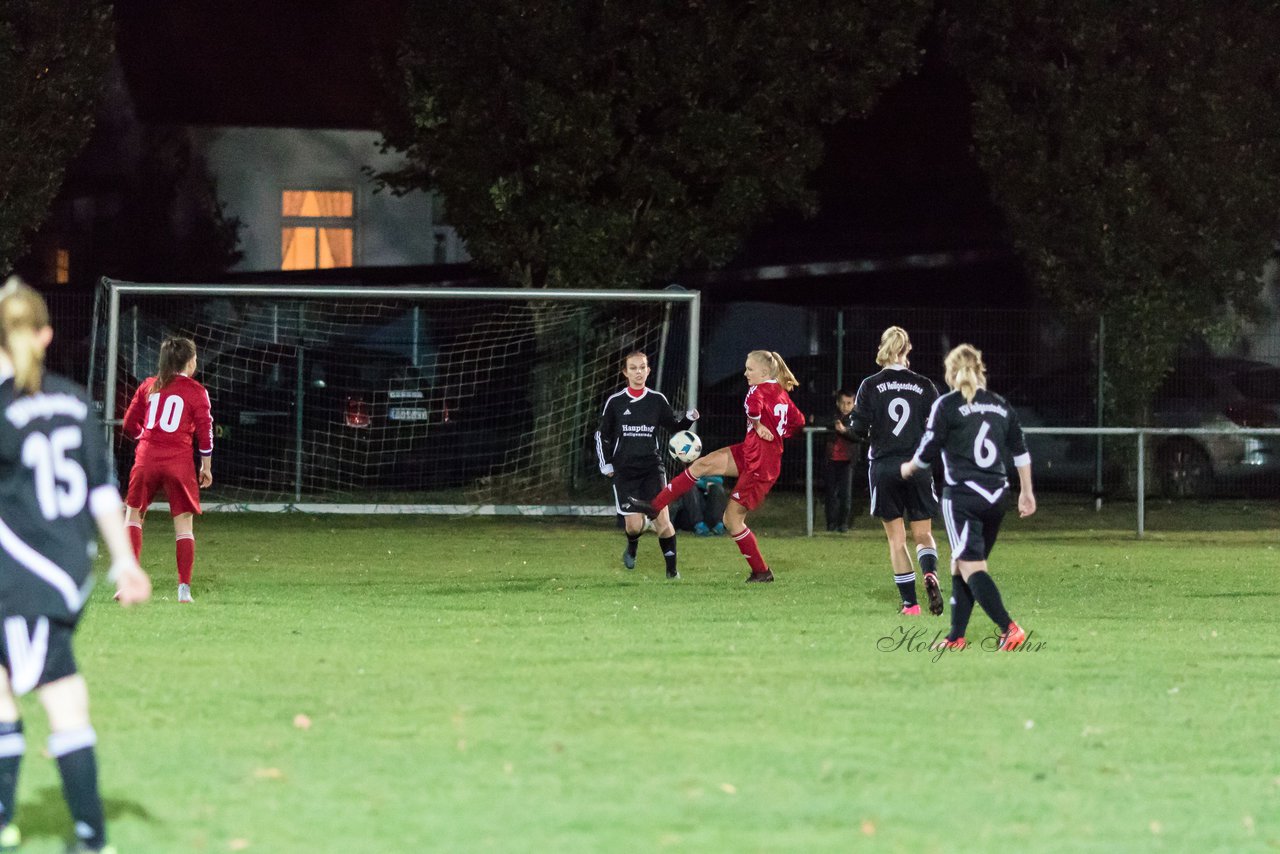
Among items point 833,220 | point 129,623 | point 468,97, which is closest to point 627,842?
point 129,623

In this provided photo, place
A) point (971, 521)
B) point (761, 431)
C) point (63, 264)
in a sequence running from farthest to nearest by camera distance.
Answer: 1. point (63, 264)
2. point (761, 431)
3. point (971, 521)

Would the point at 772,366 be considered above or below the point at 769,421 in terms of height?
above

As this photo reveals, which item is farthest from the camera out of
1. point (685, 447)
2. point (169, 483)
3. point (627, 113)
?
point (627, 113)

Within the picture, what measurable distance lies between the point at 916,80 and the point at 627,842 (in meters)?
21.8

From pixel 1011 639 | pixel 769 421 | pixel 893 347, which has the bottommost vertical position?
pixel 1011 639

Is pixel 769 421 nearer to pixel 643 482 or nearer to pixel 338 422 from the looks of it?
pixel 643 482

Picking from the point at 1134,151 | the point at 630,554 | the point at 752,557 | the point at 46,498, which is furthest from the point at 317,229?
the point at 46,498

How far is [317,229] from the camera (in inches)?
1178

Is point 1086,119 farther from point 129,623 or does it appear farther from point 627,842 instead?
point 627,842

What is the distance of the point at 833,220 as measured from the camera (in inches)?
973

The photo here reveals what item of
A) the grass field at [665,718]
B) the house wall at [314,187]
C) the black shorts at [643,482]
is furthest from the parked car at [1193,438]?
the house wall at [314,187]

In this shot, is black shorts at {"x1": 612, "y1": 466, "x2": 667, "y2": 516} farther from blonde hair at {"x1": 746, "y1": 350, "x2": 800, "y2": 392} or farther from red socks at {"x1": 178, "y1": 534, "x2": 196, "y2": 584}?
red socks at {"x1": 178, "y1": 534, "x2": 196, "y2": 584}
